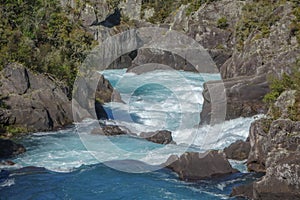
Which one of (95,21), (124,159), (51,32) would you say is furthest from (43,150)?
(95,21)

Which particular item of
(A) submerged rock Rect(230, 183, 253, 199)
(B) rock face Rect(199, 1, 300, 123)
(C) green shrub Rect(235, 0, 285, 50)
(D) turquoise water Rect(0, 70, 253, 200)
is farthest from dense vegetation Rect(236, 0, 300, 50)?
(A) submerged rock Rect(230, 183, 253, 199)

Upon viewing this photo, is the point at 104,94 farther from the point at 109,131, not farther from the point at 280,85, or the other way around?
the point at 280,85

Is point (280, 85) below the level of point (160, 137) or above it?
above

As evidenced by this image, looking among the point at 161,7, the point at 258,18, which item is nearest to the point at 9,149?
the point at 258,18

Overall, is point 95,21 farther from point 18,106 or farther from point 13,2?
point 18,106

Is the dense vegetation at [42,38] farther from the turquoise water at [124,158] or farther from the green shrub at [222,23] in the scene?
the green shrub at [222,23]

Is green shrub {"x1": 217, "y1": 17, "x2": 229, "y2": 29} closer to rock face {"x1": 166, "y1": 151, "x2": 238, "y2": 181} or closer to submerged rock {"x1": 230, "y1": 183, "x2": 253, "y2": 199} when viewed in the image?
rock face {"x1": 166, "y1": 151, "x2": 238, "y2": 181}
